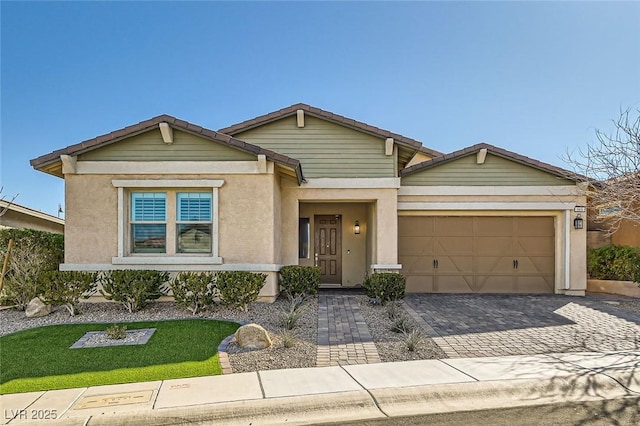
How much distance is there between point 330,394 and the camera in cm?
450

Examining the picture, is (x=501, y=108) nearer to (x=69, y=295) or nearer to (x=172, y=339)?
(x=172, y=339)

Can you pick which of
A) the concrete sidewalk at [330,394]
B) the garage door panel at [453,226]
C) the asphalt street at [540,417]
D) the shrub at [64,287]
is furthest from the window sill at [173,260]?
the garage door panel at [453,226]

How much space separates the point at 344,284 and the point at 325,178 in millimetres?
4503

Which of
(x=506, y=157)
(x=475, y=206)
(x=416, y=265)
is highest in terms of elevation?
(x=506, y=157)

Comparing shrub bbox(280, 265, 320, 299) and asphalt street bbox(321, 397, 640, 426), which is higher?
shrub bbox(280, 265, 320, 299)

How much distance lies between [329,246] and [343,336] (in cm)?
708

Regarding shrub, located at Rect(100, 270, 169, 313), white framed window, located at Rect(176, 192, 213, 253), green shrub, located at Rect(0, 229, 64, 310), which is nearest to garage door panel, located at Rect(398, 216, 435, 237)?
white framed window, located at Rect(176, 192, 213, 253)

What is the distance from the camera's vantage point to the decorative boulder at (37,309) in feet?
27.0

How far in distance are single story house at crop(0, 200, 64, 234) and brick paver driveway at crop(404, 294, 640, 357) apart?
51.4 feet

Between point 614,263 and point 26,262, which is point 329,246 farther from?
point 614,263

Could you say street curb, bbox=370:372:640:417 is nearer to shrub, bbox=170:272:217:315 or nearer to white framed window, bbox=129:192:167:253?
shrub, bbox=170:272:217:315

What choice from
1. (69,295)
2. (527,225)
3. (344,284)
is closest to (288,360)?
(69,295)

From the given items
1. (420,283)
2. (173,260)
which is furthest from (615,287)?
(173,260)

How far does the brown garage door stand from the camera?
1235cm
